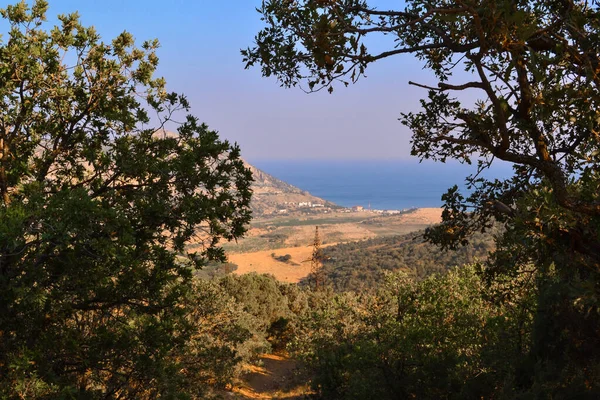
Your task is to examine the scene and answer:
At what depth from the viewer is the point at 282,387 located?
Result: 23250mm

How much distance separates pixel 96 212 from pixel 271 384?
2219 cm

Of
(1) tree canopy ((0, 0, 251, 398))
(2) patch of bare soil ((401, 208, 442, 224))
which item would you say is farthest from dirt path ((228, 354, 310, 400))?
(2) patch of bare soil ((401, 208, 442, 224))

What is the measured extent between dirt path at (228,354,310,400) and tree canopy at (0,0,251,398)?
48.7 feet

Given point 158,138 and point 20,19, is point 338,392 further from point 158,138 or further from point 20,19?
point 20,19

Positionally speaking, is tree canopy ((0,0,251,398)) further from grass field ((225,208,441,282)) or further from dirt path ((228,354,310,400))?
grass field ((225,208,441,282))

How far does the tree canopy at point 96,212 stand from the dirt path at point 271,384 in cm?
1486

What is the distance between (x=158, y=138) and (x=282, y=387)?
2009 centimetres

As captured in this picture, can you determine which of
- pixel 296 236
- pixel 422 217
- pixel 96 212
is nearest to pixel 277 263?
pixel 296 236

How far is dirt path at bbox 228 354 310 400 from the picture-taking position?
21562mm

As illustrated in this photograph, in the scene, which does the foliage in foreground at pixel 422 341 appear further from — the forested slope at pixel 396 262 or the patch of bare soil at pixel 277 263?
the patch of bare soil at pixel 277 263

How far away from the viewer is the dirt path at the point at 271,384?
21562 mm

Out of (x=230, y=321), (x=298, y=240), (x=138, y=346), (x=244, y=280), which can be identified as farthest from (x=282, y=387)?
(x=298, y=240)

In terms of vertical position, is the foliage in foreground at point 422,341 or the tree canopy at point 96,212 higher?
the tree canopy at point 96,212

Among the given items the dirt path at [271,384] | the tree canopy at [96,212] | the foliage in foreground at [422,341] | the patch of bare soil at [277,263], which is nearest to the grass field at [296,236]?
the patch of bare soil at [277,263]
